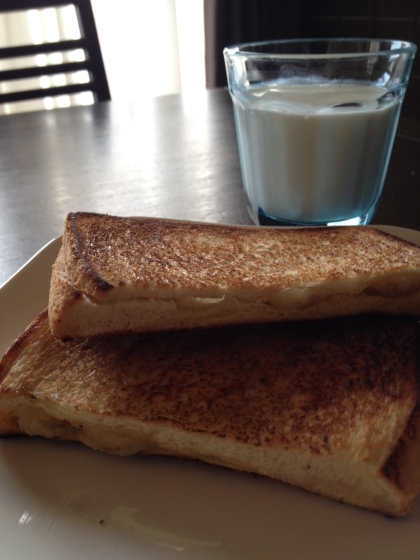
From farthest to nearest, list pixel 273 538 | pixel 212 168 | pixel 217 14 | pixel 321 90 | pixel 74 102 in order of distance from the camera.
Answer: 1. pixel 74 102
2. pixel 217 14
3. pixel 212 168
4. pixel 321 90
5. pixel 273 538

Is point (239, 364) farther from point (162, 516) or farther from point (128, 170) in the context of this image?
point (128, 170)

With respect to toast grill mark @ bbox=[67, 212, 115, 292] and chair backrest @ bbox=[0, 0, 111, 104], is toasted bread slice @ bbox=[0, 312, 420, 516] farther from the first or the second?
chair backrest @ bbox=[0, 0, 111, 104]

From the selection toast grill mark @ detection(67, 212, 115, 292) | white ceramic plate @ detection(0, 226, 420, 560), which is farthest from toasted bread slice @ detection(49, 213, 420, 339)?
white ceramic plate @ detection(0, 226, 420, 560)

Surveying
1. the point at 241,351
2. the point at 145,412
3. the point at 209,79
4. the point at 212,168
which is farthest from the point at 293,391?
the point at 209,79

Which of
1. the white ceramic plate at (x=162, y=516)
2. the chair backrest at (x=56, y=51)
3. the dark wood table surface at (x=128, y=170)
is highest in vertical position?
the chair backrest at (x=56, y=51)

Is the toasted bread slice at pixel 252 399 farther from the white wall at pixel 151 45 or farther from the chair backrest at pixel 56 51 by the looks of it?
the white wall at pixel 151 45

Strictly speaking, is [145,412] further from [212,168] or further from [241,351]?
[212,168]

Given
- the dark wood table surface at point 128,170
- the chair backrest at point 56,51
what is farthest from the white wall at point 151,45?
the dark wood table surface at point 128,170
